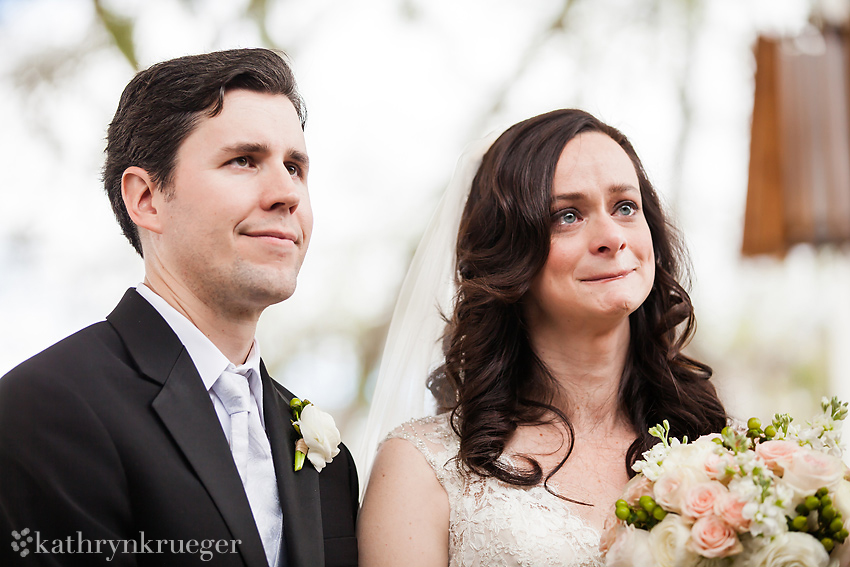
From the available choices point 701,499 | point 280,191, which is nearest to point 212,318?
point 280,191

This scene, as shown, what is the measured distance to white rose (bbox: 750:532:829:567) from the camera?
1883 millimetres

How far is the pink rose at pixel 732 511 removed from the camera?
6.28ft

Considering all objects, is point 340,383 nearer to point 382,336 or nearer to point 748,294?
point 382,336

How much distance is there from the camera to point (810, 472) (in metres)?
1.97

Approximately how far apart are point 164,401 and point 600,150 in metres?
1.73

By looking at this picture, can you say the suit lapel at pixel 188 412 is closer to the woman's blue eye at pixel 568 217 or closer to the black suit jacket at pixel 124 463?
the black suit jacket at pixel 124 463

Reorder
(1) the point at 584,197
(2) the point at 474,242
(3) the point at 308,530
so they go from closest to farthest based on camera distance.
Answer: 1. (3) the point at 308,530
2. (1) the point at 584,197
3. (2) the point at 474,242

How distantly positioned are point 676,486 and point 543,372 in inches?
35.9

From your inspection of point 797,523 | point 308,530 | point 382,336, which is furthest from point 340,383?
point 797,523

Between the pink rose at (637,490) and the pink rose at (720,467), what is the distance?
0.18 m

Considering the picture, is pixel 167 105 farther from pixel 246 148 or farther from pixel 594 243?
pixel 594 243

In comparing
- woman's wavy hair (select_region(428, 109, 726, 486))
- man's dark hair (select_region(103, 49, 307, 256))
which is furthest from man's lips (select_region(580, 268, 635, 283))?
man's dark hair (select_region(103, 49, 307, 256))

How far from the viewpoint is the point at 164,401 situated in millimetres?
1983

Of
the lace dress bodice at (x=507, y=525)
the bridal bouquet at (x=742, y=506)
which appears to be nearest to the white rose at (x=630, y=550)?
the bridal bouquet at (x=742, y=506)
